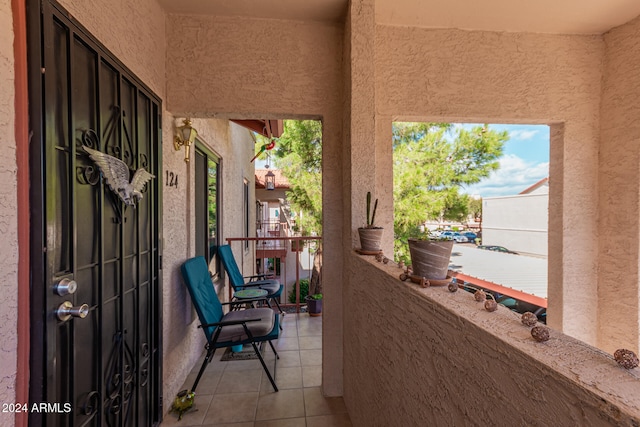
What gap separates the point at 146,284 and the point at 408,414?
61.9 inches

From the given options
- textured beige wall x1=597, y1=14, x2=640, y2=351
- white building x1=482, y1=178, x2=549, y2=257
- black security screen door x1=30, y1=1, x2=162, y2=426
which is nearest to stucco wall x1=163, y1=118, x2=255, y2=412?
black security screen door x1=30, y1=1, x2=162, y2=426

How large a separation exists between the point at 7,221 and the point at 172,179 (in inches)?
49.3

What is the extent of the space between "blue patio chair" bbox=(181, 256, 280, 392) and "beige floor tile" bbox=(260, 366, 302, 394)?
65 mm

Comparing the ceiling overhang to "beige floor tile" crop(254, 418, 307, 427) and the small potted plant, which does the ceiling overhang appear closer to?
the small potted plant

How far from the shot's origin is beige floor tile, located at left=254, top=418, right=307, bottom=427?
1.80 metres

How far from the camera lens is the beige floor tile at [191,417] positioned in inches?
71.1

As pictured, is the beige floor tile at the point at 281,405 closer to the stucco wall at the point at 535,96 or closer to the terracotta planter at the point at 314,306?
the terracotta planter at the point at 314,306

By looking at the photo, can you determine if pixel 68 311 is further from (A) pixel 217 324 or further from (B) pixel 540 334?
(B) pixel 540 334

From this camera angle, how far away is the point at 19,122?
838 millimetres

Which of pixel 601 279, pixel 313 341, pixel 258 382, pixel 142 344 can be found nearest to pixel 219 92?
pixel 142 344

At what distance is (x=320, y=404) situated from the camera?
199 centimetres

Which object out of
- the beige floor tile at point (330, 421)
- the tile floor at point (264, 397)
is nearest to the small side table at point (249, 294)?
the tile floor at point (264, 397)

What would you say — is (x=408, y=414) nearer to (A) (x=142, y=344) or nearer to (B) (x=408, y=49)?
(A) (x=142, y=344)

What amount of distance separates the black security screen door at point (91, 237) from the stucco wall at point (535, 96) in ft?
5.52
